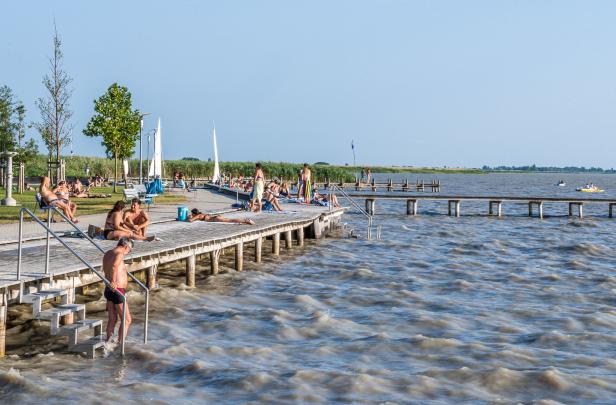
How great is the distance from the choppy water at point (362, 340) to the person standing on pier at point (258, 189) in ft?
10.9

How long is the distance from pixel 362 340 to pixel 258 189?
14.8 m

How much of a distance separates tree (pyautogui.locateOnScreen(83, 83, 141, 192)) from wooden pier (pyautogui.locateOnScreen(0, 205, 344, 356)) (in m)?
20.9

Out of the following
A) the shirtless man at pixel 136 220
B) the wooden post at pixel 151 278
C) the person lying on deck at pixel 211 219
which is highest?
the shirtless man at pixel 136 220

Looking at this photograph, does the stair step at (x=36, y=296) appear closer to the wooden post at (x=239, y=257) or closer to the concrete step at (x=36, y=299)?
the concrete step at (x=36, y=299)

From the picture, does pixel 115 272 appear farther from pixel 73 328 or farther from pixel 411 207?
pixel 411 207

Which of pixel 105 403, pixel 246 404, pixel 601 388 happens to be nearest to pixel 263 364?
pixel 246 404

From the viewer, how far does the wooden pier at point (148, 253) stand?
1184 cm

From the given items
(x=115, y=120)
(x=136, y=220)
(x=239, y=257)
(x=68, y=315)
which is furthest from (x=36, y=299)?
(x=115, y=120)

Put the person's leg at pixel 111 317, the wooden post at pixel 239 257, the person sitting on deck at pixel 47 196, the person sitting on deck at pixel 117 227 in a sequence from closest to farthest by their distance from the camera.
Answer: the person's leg at pixel 111 317 → the person sitting on deck at pixel 117 227 → the person sitting on deck at pixel 47 196 → the wooden post at pixel 239 257

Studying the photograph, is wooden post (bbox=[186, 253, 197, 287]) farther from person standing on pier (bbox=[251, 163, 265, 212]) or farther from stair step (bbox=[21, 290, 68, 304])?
person standing on pier (bbox=[251, 163, 265, 212])

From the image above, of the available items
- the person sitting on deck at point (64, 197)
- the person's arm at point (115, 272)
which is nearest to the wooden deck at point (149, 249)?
the person's arm at point (115, 272)

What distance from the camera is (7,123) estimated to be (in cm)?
4972

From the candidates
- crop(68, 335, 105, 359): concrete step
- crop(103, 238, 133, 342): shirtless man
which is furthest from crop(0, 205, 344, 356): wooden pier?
crop(103, 238, 133, 342): shirtless man

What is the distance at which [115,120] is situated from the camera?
1829 inches
